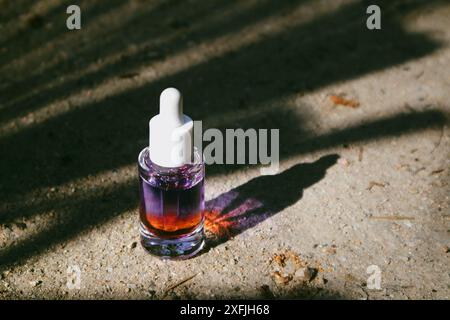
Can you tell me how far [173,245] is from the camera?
7.89ft

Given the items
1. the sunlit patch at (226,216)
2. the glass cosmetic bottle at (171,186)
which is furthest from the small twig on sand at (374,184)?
the glass cosmetic bottle at (171,186)

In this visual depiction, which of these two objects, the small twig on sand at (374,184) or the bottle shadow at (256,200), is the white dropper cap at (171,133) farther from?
the small twig on sand at (374,184)

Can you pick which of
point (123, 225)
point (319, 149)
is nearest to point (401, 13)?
point (319, 149)

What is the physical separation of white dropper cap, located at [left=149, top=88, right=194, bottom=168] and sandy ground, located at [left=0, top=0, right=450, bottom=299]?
498mm

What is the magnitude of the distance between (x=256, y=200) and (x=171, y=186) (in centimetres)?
58

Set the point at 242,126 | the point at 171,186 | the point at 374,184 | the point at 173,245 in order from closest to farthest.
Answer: the point at 171,186
the point at 173,245
the point at 374,184
the point at 242,126

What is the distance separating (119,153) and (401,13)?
2.08 metres

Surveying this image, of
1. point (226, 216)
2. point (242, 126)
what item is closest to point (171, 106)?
point (226, 216)

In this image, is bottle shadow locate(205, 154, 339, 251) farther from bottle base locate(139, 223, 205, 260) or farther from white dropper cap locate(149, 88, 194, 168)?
white dropper cap locate(149, 88, 194, 168)

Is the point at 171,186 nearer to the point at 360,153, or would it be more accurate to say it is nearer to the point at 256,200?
the point at 256,200

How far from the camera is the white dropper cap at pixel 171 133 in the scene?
2.02m

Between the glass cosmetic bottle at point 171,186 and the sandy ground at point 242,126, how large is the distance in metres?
0.09

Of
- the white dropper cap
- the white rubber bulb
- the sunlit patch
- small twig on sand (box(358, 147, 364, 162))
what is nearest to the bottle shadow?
the sunlit patch
